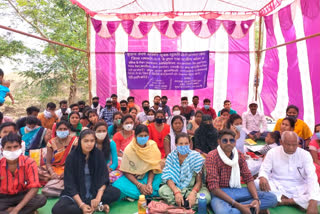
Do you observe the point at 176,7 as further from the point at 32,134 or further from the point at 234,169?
the point at 234,169

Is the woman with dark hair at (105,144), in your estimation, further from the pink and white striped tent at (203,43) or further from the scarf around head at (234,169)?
the pink and white striped tent at (203,43)

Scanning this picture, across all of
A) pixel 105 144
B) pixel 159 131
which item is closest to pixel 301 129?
pixel 159 131

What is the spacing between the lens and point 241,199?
243 centimetres

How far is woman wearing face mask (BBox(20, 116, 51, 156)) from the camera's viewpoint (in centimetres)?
368

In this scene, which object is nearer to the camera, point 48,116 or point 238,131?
point 238,131

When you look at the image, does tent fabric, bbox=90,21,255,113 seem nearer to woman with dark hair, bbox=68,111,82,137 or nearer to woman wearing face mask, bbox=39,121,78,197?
woman with dark hair, bbox=68,111,82,137

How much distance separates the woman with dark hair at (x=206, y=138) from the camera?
3.66m

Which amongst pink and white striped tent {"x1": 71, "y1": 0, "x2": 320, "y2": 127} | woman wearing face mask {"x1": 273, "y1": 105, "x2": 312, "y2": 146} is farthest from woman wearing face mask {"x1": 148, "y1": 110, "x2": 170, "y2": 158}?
pink and white striped tent {"x1": 71, "y1": 0, "x2": 320, "y2": 127}

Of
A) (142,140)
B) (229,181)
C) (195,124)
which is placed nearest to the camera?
(229,181)

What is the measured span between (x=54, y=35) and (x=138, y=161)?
25.8ft

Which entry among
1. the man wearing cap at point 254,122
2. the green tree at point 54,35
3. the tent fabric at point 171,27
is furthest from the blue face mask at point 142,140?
the green tree at point 54,35

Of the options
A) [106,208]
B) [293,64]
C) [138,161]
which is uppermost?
[293,64]

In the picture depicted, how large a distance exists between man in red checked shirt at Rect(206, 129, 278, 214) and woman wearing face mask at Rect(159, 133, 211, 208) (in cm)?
19

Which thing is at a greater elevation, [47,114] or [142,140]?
[47,114]
